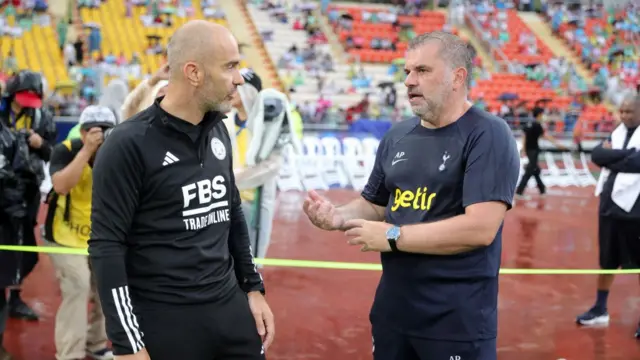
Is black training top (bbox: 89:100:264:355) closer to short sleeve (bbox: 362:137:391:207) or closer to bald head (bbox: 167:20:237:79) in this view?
bald head (bbox: 167:20:237:79)

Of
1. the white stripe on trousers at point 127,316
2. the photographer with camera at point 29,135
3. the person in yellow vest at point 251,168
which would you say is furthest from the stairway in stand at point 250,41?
the white stripe on trousers at point 127,316

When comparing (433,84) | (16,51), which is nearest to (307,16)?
(16,51)

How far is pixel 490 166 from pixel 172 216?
1.14m

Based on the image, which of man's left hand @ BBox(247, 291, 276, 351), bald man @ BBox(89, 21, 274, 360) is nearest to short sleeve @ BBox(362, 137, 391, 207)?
man's left hand @ BBox(247, 291, 276, 351)

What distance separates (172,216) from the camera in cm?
244

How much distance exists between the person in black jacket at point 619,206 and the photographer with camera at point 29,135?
415cm

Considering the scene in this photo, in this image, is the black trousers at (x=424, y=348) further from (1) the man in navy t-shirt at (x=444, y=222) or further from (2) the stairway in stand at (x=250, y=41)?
(2) the stairway in stand at (x=250, y=41)

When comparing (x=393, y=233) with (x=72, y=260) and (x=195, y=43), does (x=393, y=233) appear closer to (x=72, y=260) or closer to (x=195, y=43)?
(x=195, y=43)

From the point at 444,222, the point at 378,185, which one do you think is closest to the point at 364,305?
the point at 378,185

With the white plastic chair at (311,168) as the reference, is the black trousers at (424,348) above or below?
above

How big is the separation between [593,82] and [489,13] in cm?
603

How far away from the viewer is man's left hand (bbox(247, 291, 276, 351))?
9.04ft

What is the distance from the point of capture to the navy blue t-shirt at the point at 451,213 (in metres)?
2.64

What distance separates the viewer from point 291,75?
23.4 m
